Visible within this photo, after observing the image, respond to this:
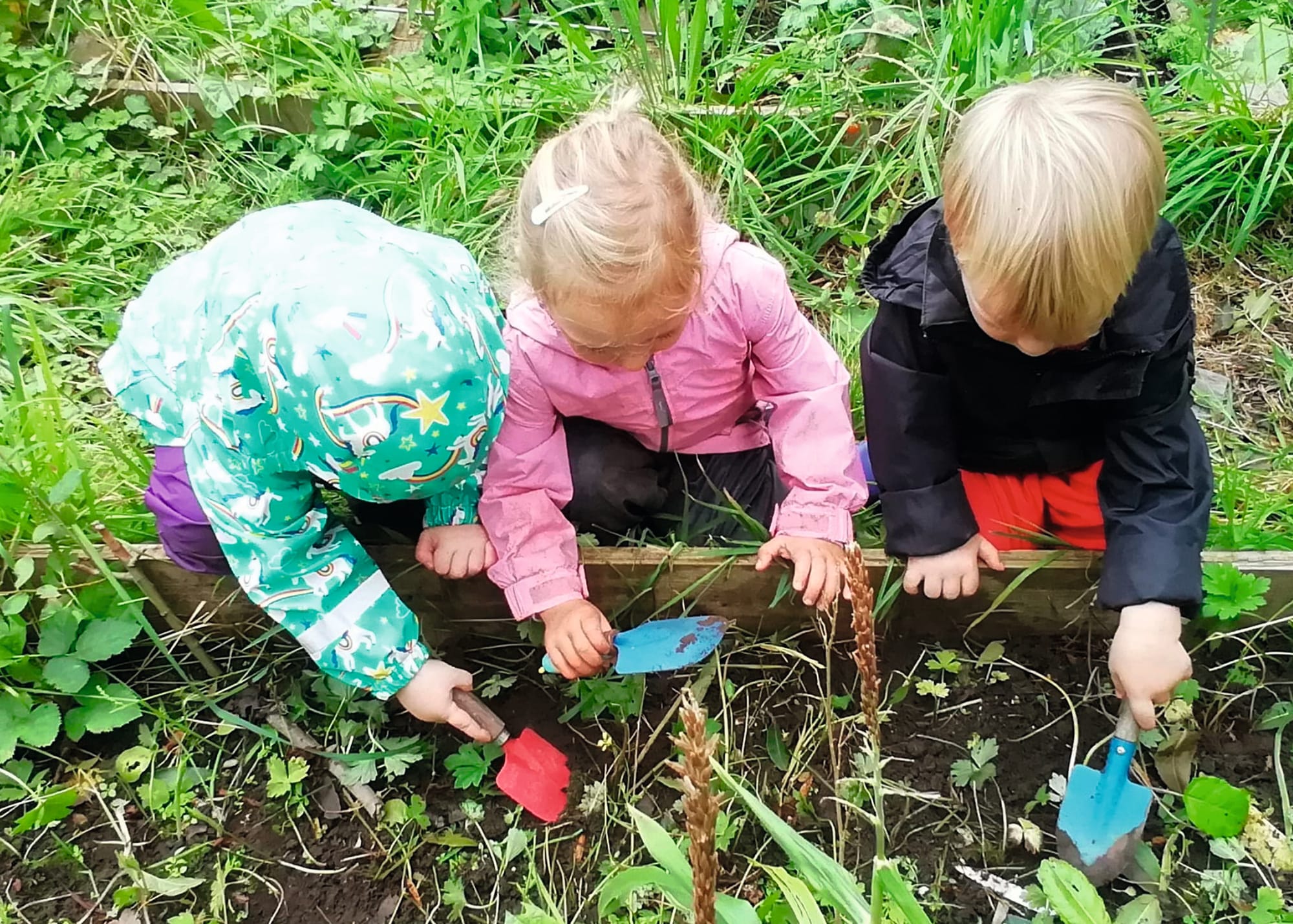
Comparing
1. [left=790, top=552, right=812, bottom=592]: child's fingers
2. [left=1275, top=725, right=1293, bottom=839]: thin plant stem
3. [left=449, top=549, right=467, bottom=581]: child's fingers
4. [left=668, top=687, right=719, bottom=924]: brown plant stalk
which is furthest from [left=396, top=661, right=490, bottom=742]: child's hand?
[left=1275, top=725, right=1293, bottom=839]: thin plant stem

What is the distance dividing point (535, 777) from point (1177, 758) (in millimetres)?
923

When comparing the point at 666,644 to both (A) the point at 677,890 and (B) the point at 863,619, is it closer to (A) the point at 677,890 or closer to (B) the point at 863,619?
(A) the point at 677,890

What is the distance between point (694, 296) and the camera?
1423 mm

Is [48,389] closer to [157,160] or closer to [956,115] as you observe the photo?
[157,160]

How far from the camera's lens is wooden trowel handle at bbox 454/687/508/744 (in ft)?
5.15

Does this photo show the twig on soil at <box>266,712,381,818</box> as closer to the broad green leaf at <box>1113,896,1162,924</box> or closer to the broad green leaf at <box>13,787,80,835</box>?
the broad green leaf at <box>13,787,80,835</box>

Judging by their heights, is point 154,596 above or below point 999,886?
above

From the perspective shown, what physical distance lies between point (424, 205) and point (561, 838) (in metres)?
1.36

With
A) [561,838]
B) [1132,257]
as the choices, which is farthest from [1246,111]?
[561,838]

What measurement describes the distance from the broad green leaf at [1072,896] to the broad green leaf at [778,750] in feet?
1.82

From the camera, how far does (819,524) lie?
1.64 m

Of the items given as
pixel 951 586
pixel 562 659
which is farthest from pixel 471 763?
pixel 951 586

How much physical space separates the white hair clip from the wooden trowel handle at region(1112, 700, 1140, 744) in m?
0.99

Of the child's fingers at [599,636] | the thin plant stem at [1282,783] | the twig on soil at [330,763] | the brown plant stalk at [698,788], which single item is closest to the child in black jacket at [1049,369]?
the thin plant stem at [1282,783]
